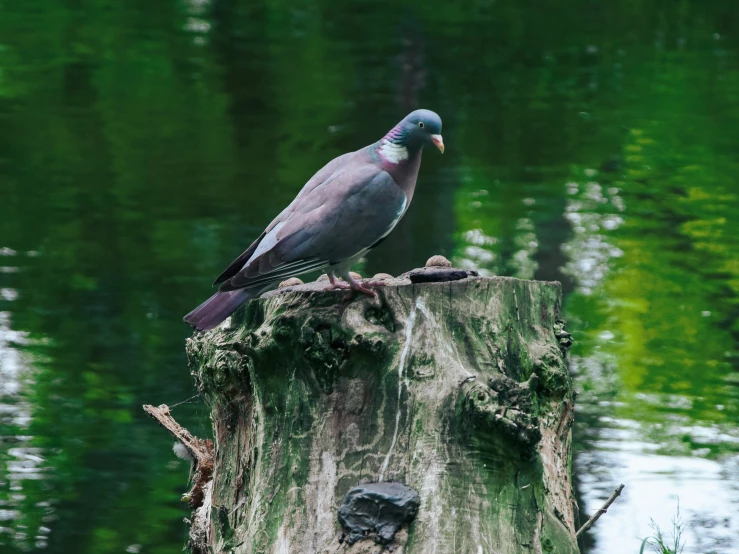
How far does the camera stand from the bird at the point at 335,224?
89.7 inches

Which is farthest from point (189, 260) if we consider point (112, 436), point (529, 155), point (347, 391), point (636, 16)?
point (347, 391)

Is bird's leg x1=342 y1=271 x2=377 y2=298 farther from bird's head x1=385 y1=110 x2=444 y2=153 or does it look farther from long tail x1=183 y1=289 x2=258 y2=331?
bird's head x1=385 y1=110 x2=444 y2=153

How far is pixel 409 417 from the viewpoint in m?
2.12

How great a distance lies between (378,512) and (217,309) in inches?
23.1

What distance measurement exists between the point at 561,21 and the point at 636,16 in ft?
1.52

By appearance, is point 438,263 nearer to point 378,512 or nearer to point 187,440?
point 378,512

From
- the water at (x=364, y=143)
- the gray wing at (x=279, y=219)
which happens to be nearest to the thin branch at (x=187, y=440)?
the gray wing at (x=279, y=219)

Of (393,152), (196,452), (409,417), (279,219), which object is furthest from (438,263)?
(196,452)

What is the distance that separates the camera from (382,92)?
6121mm

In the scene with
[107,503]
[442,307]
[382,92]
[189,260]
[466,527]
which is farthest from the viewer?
[382,92]

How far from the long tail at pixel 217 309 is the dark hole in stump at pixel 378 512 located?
0.50m

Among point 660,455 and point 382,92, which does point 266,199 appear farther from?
point 660,455

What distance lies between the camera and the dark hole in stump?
6.64ft

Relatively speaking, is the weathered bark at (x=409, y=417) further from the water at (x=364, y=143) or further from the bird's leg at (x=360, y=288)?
the water at (x=364, y=143)
